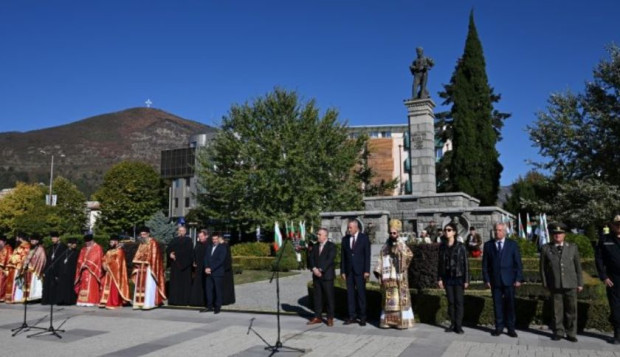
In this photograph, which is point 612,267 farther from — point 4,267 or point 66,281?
point 4,267

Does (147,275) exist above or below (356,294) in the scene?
above

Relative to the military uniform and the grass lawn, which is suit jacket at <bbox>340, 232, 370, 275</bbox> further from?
the grass lawn

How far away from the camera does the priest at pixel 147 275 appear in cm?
1252

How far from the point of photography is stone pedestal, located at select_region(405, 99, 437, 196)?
2470 centimetres

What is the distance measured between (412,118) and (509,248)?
16.9 meters

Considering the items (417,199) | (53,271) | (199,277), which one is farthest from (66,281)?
(417,199)

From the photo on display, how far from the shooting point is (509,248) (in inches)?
348

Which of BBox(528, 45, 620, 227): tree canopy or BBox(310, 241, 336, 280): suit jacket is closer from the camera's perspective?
BBox(310, 241, 336, 280): suit jacket

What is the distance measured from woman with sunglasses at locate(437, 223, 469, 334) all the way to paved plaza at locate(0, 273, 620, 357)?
12.5 inches

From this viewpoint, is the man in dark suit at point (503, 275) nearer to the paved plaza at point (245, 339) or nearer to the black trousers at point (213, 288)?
the paved plaza at point (245, 339)

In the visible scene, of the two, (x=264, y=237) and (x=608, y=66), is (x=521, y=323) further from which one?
(x=264, y=237)

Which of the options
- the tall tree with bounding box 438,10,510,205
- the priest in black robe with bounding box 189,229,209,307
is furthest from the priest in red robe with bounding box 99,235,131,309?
the tall tree with bounding box 438,10,510,205

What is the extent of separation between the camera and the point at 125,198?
6350cm

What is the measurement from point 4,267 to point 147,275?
5489 millimetres
